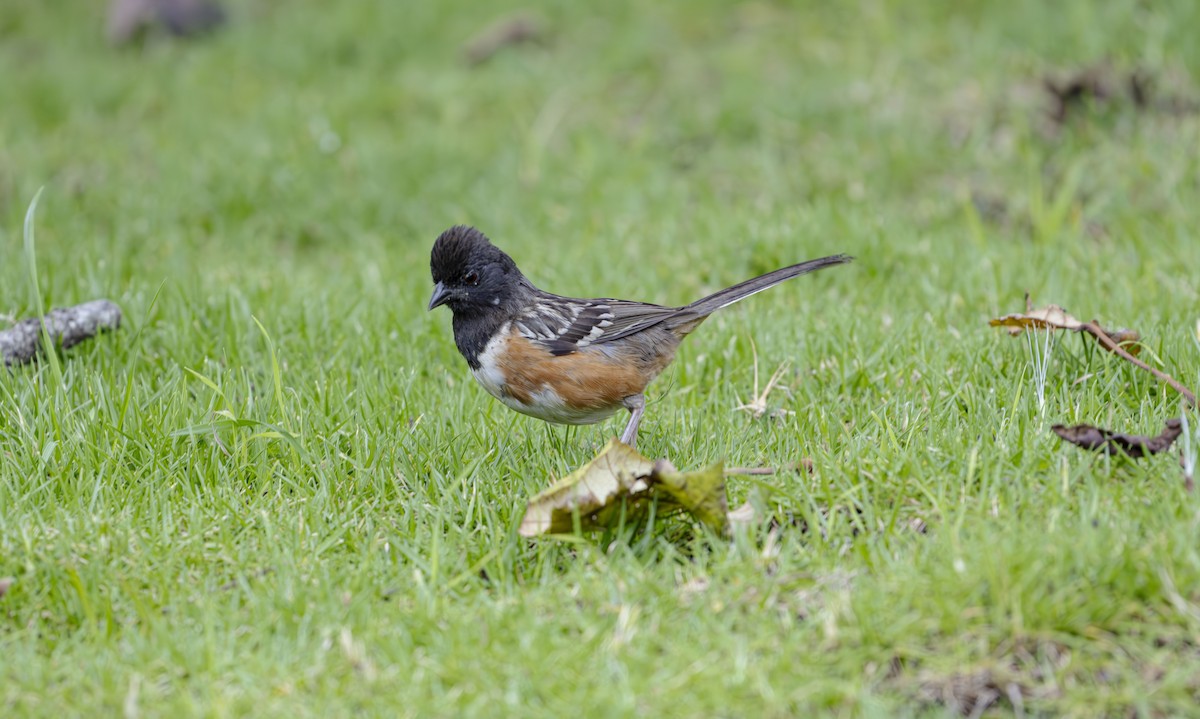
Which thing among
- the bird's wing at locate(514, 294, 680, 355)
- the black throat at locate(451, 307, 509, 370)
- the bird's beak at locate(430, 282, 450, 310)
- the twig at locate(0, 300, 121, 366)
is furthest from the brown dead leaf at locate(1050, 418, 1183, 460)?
the twig at locate(0, 300, 121, 366)

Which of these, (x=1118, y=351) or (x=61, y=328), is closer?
(x=1118, y=351)

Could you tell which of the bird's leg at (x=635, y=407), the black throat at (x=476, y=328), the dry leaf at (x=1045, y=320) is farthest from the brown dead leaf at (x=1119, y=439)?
the black throat at (x=476, y=328)

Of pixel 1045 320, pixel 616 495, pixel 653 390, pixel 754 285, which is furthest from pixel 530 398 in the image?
pixel 1045 320

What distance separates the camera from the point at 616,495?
374cm

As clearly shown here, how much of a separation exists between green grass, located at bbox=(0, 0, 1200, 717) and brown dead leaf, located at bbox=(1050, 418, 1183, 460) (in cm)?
8

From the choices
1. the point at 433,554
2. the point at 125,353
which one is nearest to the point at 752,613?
the point at 433,554

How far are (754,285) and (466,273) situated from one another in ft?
4.03

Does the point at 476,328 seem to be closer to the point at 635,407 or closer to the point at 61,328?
the point at 635,407

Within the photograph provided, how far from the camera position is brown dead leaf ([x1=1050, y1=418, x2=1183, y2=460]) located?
12.4 feet

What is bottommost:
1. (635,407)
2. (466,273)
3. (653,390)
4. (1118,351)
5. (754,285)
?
(653,390)

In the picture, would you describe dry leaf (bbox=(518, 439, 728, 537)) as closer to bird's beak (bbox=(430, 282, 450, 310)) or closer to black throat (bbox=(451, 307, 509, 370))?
black throat (bbox=(451, 307, 509, 370))

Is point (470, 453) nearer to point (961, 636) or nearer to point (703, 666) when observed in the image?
point (703, 666)

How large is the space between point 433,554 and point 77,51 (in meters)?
9.54

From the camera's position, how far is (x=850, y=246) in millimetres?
6609
